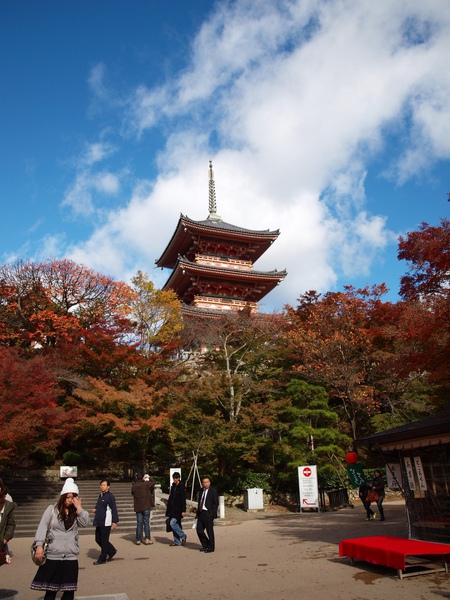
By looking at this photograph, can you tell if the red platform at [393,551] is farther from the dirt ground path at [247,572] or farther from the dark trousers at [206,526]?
the dark trousers at [206,526]

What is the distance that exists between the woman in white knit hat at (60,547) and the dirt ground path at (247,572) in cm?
122

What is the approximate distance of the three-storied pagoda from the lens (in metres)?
31.5

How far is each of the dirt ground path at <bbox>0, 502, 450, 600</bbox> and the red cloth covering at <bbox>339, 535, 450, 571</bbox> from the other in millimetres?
179

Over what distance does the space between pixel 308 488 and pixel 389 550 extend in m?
11.0

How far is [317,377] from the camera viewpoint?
19.6m

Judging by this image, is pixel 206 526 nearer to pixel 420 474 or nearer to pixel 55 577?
pixel 420 474

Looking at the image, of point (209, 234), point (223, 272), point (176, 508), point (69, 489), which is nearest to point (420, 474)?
point (176, 508)

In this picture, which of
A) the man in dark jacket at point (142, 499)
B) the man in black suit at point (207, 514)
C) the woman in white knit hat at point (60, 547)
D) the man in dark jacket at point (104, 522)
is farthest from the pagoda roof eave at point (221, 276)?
the woman in white knit hat at point (60, 547)

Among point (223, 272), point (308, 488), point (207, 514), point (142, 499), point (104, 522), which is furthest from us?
point (223, 272)

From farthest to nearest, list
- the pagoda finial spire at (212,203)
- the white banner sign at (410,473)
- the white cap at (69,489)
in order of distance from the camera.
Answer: the pagoda finial spire at (212,203), the white banner sign at (410,473), the white cap at (69,489)

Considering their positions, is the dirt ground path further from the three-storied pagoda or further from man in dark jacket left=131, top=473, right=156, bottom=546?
the three-storied pagoda

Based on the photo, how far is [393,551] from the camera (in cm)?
602

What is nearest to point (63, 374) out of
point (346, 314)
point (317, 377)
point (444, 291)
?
point (317, 377)

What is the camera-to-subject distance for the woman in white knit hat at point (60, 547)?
402 centimetres
